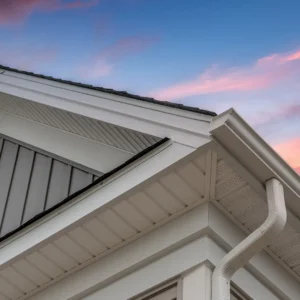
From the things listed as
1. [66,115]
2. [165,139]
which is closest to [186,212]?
[165,139]

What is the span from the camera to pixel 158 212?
482cm

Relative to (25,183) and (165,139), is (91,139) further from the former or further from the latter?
(165,139)

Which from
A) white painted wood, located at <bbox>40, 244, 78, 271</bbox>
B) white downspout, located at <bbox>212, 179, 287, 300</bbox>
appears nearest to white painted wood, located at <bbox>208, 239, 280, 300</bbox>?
white downspout, located at <bbox>212, 179, 287, 300</bbox>

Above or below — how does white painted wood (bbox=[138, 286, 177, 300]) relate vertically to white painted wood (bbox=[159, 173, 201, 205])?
below

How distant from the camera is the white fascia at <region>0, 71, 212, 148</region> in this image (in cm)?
452

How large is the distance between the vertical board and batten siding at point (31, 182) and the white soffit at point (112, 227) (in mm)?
751

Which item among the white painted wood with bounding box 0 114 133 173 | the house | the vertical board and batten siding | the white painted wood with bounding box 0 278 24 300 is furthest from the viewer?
the vertical board and batten siding

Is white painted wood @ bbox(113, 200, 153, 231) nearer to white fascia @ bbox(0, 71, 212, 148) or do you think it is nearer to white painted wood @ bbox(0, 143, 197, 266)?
white painted wood @ bbox(0, 143, 197, 266)

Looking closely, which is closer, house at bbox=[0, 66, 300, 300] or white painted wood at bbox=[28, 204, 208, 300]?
house at bbox=[0, 66, 300, 300]

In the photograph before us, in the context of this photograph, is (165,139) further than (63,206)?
No

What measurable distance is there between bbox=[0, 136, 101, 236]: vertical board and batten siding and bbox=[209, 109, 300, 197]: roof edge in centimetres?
178

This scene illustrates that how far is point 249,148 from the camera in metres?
4.33

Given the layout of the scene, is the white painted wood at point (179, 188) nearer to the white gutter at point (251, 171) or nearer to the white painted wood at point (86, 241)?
the white gutter at point (251, 171)

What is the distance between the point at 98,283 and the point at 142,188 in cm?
89
